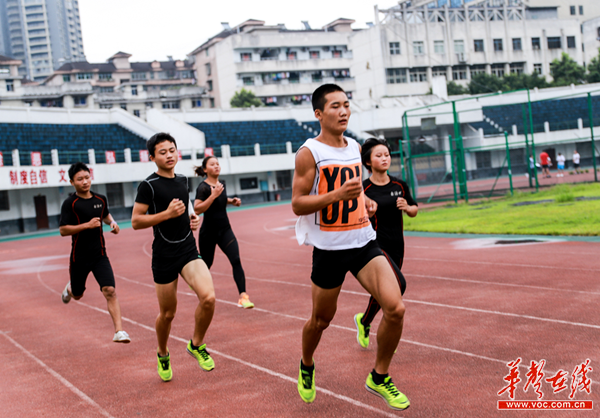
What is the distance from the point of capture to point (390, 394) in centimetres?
424

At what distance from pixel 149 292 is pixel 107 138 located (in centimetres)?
3412

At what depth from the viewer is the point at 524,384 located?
4.64 meters

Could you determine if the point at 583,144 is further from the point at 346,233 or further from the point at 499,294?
the point at 346,233

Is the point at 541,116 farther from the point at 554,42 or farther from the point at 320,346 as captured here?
the point at 320,346

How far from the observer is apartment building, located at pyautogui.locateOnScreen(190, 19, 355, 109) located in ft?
247

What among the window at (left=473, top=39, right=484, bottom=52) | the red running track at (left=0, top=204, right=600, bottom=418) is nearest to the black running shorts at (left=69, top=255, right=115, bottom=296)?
the red running track at (left=0, top=204, right=600, bottom=418)

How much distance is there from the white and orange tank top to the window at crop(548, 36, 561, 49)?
79.0 metres

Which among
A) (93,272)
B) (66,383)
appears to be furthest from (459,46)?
(66,383)

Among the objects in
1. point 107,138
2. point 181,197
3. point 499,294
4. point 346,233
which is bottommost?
point 499,294

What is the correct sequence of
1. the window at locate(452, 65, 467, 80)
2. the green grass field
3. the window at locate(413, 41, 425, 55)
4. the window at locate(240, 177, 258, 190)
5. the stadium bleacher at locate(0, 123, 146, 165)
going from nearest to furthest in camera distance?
the green grass field < the stadium bleacher at locate(0, 123, 146, 165) < the window at locate(240, 177, 258, 190) < the window at locate(413, 41, 425, 55) < the window at locate(452, 65, 467, 80)

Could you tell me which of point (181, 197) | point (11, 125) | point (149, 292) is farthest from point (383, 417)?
point (11, 125)

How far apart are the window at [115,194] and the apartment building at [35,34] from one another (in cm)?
13119

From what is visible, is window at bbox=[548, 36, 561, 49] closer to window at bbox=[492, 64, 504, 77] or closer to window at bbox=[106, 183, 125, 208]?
window at bbox=[492, 64, 504, 77]

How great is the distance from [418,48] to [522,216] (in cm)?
5514
